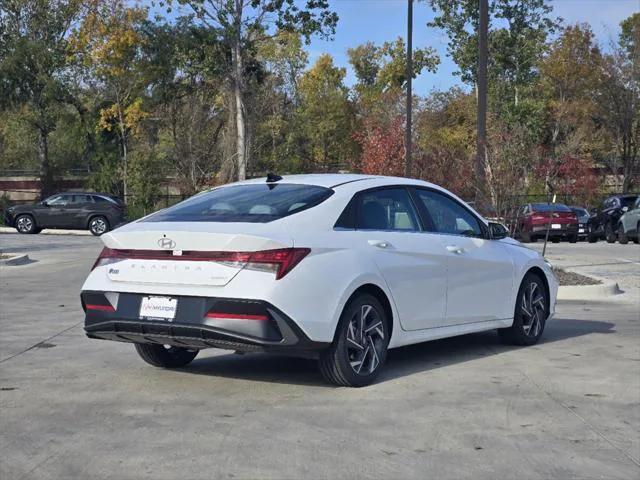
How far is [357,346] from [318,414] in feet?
3.13

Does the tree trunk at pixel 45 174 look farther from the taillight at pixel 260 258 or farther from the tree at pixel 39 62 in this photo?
the taillight at pixel 260 258

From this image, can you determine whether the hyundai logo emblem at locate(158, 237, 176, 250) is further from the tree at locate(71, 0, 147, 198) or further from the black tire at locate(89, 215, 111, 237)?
the tree at locate(71, 0, 147, 198)

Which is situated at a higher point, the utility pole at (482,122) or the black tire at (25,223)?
the utility pole at (482,122)

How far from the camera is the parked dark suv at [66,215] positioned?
36312 mm

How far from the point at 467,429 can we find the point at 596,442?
80cm

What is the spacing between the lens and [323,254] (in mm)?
7172

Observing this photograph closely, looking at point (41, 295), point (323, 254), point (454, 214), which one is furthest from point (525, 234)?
point (323, 254)

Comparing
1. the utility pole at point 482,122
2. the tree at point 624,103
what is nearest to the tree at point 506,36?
the tree at point 624,103

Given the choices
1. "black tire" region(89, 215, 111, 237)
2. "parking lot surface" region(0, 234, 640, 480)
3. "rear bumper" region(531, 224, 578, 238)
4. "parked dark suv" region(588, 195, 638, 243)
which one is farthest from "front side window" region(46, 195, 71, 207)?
"parking lot surface" region(0, 234, 640, 480)

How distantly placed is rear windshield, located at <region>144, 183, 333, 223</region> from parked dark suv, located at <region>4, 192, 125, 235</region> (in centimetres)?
2890

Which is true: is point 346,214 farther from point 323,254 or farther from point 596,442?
point 596,442

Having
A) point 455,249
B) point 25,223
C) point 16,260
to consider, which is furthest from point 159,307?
point 25,223

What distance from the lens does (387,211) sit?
825 centimetres

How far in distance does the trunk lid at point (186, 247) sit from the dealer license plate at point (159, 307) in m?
0.12
